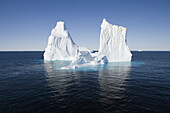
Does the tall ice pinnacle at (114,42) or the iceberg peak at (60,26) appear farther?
the iceberg peak at (60,26)

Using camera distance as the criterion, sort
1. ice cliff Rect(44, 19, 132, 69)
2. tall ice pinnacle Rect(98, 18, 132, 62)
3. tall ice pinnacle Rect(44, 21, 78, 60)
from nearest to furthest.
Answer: ice cliff Rect(44, 19, 132, 69) < tall ice pinnacle Rect(98, 18, 132, 62) < tall ice pinnacle Rect(44, 21, 78, 60)

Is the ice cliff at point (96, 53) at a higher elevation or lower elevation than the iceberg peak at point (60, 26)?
lower

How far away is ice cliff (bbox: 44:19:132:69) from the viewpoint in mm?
37513

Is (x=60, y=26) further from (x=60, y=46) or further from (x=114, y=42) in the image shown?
(x=114, y=42)

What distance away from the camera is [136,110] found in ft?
32.6

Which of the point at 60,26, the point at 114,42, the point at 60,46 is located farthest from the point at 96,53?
the point at 60,26

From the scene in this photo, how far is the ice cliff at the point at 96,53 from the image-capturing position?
37513mm

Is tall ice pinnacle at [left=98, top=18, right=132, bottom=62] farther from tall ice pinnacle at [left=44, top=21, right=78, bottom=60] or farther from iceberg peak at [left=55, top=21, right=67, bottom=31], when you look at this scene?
iceberg peak at [left=55, top=21, right=67, bottom=31]

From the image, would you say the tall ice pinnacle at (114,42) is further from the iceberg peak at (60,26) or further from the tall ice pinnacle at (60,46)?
the iceberg peak at (60,26)

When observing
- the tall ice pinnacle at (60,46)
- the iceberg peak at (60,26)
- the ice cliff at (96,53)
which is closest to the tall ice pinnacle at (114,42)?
the ice cliff at (96,53)

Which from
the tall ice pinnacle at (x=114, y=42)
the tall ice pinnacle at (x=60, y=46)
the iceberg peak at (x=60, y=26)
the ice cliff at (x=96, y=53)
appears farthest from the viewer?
the iceberg peak at (x=60, y=26)

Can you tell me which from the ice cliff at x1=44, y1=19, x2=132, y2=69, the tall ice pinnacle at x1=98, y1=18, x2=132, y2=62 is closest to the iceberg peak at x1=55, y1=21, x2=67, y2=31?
the ice cliff at x1=44, y1=19, x2=132, y2=69

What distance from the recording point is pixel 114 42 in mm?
48000

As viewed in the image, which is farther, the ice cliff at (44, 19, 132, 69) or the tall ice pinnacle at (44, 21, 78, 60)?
the tall ice pinnacle at (44, 21, 78, 60)
